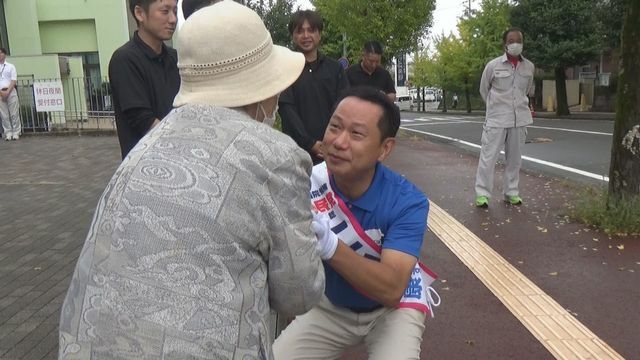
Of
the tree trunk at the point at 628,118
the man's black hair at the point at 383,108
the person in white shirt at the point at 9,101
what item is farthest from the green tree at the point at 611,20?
the man's black hair at the point at 383,108

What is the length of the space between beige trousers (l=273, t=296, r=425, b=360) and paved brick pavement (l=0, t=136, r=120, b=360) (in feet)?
5.21

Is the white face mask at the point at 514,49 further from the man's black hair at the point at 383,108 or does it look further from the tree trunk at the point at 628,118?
the man's black hair at the point at 383,108

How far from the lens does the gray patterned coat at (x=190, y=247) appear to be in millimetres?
1277

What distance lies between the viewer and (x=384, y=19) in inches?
761

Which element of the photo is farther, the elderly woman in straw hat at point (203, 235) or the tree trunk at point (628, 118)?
Result: the tree trunk at point (628, 118)

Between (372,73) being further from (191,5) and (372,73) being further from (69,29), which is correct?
(69,29)

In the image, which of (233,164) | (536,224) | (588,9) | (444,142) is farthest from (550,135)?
(233,164)

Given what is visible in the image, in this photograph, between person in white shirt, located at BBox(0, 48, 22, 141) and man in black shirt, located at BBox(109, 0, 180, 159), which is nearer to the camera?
man in black shirt, located at BBox(109, 0, 180, 159)

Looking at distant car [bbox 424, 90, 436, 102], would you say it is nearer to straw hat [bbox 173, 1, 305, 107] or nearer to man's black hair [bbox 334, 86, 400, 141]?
man's black hair [bbox 334, 86, 400, 141]

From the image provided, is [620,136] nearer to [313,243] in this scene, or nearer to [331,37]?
[313,243]

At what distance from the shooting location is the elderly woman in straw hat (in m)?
1.28

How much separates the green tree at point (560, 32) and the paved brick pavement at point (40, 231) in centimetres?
2006

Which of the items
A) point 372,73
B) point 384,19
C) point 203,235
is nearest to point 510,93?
point 372,73

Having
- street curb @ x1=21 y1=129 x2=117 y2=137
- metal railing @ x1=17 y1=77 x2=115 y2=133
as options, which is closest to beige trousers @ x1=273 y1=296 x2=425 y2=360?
street curb @ x1=21 y1=129 x2=117 y2=137
